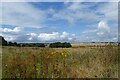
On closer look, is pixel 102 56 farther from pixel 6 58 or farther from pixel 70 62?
pixel 6 58

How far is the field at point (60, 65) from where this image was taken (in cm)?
663

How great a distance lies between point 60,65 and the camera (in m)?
7.20

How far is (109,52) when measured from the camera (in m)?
8.53

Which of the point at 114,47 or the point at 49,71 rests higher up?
the point at 114,47

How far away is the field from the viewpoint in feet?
21.8

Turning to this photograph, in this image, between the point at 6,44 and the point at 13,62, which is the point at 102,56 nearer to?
the point at 13,62

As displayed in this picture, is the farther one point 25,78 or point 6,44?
point 6,44

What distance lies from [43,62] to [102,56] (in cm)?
231

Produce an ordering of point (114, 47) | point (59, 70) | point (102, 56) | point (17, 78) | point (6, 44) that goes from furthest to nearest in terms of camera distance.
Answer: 1. point (6, 44)
2. point (114, 47)
3. point (102, 56)
4. point (59, 70)
5. point (17, 78)

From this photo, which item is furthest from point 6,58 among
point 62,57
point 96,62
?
point 96,62

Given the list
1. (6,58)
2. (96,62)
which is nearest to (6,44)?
(6,58)

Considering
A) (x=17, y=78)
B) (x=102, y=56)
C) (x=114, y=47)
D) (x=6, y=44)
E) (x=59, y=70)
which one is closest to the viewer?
(x=17, y=78)

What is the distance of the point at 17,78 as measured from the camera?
6.48 meters

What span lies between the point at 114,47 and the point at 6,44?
A: 5.67 metres
